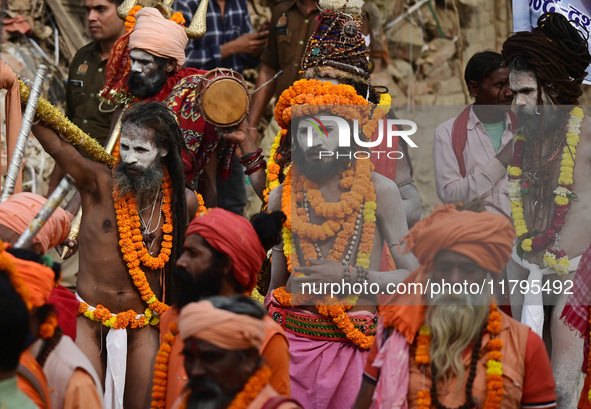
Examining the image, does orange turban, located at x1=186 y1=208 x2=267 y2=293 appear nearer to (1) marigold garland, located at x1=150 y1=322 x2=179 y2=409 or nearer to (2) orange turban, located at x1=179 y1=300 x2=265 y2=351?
(1) marigold garland, located at x1=150 y1=322 x2=179 y2=409

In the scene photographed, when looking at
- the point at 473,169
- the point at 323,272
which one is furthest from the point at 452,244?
the point at 473,169

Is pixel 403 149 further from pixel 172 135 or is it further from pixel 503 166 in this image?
pixel 172 135

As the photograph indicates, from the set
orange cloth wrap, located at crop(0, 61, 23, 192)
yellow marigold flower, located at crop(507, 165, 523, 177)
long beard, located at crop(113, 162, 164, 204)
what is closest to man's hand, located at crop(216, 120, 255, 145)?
long beard, located at crop(113, 162, 164, 204)

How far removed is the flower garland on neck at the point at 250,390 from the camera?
383 cm

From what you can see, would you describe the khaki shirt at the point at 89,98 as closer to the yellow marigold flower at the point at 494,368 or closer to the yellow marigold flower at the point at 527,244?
the yellow marigold flower at the point at 527,244

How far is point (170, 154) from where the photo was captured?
6.00 meters

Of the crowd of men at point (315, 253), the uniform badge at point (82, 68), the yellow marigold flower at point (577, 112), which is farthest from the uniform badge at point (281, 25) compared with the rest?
the yellow marigold flower at point (577, 112)

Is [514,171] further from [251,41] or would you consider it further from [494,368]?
[251,41]

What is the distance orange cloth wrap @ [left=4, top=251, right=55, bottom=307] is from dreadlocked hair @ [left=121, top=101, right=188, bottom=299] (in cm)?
187

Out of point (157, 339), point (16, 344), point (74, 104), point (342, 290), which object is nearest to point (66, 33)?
point (74, 104)

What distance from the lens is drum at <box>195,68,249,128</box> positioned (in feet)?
21.0

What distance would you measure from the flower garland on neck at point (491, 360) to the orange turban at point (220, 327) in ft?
2.33

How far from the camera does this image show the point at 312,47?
640 centimetres

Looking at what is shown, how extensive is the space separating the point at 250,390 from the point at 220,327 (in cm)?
27
